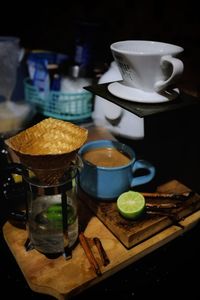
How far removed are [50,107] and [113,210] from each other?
21.0 inches

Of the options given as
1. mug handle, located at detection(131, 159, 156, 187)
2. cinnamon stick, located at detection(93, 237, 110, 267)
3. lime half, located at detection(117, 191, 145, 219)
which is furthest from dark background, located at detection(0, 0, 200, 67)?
cinnamon stick, located at detection(93, 237, 110, 267)

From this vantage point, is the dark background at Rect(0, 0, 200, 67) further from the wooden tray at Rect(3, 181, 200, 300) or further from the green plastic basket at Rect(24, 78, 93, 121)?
the wooden tray at Rect(3, 181, 200, 300)

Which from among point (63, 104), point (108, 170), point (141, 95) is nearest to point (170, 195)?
point (108, 170)

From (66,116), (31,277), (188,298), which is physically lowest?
(188,298)

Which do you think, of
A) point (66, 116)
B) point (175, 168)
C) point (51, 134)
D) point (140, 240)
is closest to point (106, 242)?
point (140, 240)

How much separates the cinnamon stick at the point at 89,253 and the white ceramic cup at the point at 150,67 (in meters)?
0.39

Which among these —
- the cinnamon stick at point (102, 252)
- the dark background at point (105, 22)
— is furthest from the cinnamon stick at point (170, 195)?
the dark background at point (105, 22)

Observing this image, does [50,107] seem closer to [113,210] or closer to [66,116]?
[66,116]

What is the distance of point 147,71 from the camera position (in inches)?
27.1

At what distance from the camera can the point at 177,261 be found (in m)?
0.96

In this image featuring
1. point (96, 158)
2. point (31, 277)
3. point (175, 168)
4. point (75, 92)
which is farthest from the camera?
point (75, 92)

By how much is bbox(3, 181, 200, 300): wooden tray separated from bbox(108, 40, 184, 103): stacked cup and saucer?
0.34 metres

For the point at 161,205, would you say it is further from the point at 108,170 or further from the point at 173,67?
the point at 173,67

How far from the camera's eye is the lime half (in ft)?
2.55
